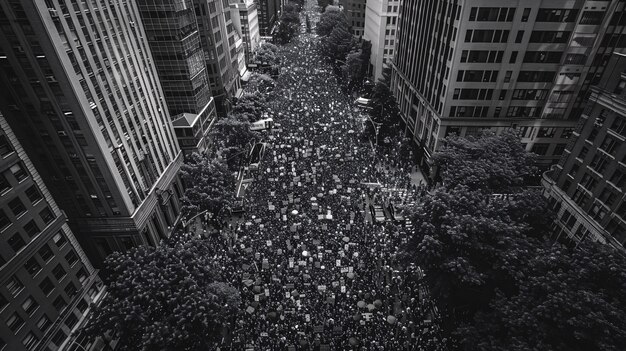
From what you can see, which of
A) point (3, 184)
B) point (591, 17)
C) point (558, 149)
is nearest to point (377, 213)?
point (558, 149)

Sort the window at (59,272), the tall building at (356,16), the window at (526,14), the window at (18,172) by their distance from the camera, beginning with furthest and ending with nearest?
the tall building at (356,16), the window at (526,14), the window at (59,272), the window at (18,172)

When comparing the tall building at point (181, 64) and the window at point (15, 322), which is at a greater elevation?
the tall building at point (181, 64)

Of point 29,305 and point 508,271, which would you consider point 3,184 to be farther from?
point 508,271

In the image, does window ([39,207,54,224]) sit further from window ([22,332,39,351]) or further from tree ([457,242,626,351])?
tree ([457,242,626,351])

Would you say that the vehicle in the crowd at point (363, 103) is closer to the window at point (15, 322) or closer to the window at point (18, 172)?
the window at point (18, 172)

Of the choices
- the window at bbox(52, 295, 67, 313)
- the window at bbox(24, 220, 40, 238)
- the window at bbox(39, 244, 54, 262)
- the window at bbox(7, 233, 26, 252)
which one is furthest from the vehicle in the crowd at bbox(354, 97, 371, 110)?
the window at bbox(7, 233, 26, 252)

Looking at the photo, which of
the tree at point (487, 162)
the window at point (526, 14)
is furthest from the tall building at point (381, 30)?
the tree at point (487, 162)

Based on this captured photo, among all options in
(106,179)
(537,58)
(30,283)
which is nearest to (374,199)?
(537,58)
